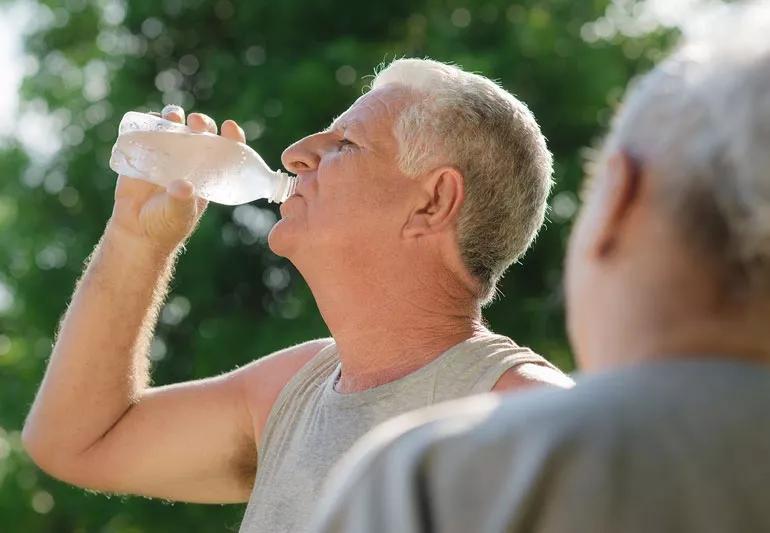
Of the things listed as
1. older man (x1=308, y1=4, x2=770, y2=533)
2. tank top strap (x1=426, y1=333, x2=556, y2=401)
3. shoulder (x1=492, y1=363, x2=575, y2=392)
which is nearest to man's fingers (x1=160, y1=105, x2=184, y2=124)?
tank top strap (x1=426, y1=333, x2=556, y2=401)

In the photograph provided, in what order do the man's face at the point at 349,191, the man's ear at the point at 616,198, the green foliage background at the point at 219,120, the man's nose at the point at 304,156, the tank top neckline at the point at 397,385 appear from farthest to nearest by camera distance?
the green foliage background at the point at 219,120
the man's nose at the point at 304,156
the man's face at the point at 349,191
the tank top neckline at the point at 397,385
the man's ear at the point at 616,198

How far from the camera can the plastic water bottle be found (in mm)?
2490

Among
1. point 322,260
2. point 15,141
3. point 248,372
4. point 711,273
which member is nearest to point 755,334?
point 711,273

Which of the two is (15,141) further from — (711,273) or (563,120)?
(711,273)

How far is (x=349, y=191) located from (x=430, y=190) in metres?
0.14

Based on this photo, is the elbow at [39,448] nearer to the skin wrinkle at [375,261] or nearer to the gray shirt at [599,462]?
the skin wrinkle at [375,261]

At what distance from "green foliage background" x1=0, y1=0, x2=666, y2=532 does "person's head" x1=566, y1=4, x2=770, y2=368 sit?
18.7ft

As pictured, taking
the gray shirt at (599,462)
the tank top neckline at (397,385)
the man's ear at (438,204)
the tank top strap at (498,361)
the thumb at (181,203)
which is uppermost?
the gray shirt at (599,462)

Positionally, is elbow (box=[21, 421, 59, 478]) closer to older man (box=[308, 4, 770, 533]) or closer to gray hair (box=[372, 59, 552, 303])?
gray hair (box=[372, 59, 552, 303])

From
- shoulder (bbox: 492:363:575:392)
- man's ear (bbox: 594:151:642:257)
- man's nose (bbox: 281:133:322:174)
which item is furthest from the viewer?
man's nose (bbox: 281:133:322:174)

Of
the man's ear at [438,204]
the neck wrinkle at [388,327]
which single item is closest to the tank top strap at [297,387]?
the neck wrinkle at [388,327]

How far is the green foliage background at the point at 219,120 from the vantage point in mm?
7359

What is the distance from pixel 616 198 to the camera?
40.0 inches

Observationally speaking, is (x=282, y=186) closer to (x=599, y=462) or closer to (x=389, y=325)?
(x=389, y=325)
